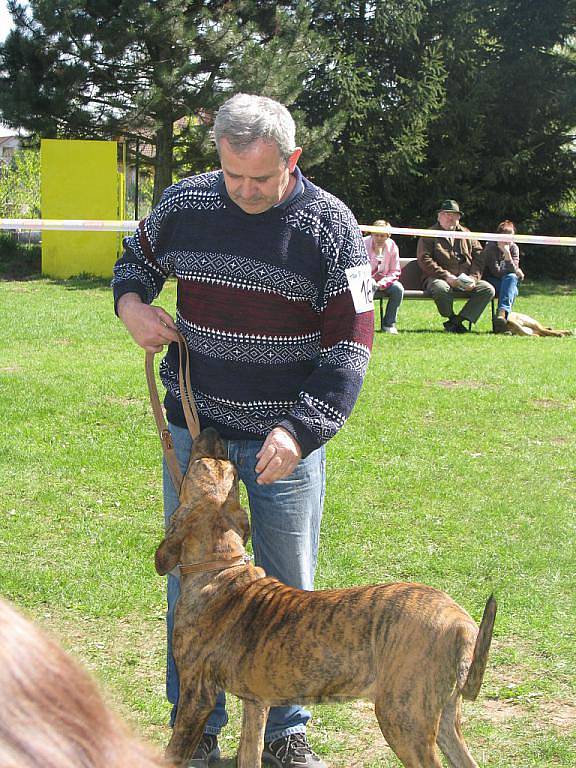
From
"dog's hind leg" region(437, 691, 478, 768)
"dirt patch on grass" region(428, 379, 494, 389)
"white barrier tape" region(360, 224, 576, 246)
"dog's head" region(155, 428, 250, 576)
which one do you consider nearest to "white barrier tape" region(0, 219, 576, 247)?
"white barrier tape" region(360, 224, 576, 246)

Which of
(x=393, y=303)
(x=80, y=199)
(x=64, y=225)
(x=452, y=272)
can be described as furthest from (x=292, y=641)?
(x=80, y=199)

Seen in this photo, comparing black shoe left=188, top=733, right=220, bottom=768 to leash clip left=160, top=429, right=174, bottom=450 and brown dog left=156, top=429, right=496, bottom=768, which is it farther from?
leash clip left=160, top=429, right=174, bottom=450

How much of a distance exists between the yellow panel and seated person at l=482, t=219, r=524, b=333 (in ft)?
28.5

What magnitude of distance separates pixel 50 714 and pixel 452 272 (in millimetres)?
14045

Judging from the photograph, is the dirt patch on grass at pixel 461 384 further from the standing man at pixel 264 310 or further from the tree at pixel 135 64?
the tree at pixel 135 64

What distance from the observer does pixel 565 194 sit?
2569 centimetres

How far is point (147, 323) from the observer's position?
130 inches

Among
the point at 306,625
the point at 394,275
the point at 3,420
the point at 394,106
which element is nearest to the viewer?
the point at 306,625

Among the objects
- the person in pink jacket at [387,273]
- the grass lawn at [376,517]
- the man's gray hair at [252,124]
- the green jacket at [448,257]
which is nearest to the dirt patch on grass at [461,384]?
the grass lawn at [376,517]

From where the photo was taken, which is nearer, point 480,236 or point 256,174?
point 256,174

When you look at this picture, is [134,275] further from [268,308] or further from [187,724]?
[187,724]

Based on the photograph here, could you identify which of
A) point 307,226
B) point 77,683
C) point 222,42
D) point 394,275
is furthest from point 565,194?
point 77,683

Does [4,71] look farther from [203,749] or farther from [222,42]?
[203,749]

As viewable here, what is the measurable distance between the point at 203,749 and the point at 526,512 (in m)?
3.32
